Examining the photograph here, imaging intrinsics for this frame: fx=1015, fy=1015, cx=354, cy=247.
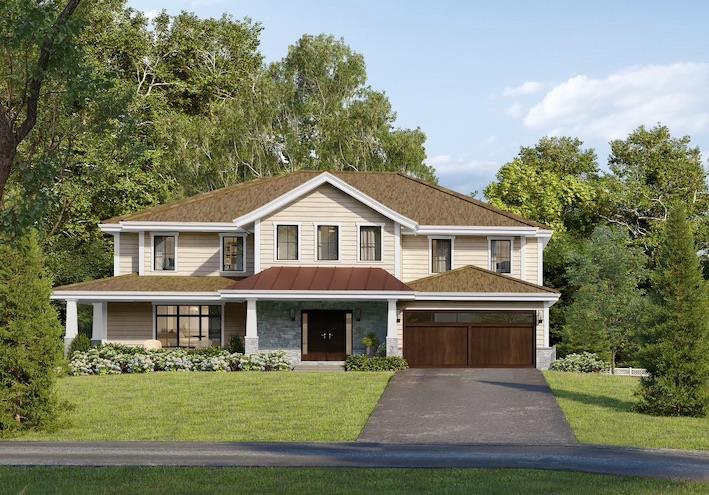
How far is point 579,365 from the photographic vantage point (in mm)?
38906

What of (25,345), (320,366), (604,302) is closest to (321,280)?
(320,366)

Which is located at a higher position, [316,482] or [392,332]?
[392,332]

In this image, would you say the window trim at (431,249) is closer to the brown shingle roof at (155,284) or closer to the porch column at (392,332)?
the porch column at (392,332)

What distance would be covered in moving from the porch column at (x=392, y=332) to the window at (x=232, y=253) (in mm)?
7425

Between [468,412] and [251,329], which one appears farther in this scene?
[251,329]

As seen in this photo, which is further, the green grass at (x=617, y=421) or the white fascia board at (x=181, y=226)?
the white fascia board at (x=181, y=226)

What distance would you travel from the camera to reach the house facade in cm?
3956

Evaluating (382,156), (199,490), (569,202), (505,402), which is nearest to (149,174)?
(382,156)

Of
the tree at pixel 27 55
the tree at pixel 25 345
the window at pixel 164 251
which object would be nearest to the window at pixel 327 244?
the window at pixel 164 251

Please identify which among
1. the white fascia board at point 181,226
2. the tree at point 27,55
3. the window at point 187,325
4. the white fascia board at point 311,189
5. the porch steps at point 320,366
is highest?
the tree at point 27,55

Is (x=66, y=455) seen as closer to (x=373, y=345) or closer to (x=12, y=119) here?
(x=12, y=119)

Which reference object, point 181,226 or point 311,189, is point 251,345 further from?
point 311,189

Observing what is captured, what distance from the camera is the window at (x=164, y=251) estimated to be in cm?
4247

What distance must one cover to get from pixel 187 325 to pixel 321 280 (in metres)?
6.58
